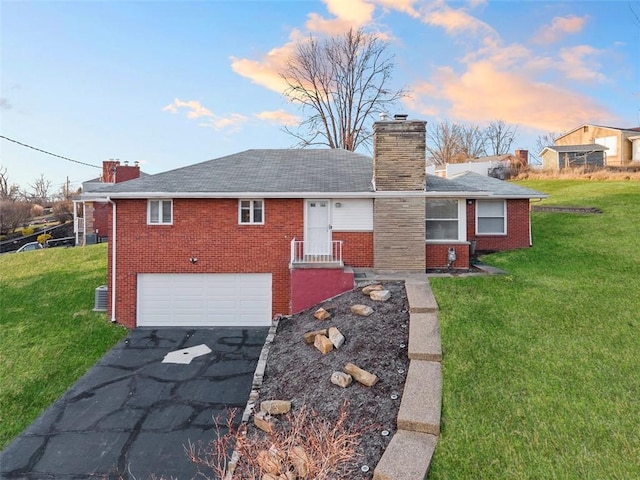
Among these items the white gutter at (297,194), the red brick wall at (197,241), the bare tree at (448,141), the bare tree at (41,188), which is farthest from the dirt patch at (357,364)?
the bare tree at (41,188)

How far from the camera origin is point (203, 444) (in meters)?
5.83

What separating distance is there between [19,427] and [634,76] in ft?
80.5

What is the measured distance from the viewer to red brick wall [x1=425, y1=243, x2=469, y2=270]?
11445 mm

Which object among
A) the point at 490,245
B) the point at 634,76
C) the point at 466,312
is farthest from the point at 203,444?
the point at 634,76

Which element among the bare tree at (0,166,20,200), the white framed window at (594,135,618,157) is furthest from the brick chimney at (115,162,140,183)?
the bare tree at (0,166,20,200)

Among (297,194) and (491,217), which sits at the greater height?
(297,194)

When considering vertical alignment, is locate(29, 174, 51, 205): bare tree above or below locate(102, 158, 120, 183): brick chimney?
above

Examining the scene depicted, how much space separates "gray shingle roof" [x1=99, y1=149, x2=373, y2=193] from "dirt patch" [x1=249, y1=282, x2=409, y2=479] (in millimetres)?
4062

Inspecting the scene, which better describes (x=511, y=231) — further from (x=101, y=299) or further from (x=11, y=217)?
(x=11, y=217)

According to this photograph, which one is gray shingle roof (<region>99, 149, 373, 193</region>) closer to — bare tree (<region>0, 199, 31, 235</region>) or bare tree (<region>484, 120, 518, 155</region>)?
bare tree (<region>0, 199, 31, 235</region>)

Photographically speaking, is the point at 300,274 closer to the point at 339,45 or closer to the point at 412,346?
the point at 412,346

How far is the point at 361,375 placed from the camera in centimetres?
594

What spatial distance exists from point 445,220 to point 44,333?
12.5m

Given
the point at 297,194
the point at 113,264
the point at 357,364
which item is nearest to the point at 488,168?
the point at 297,194
